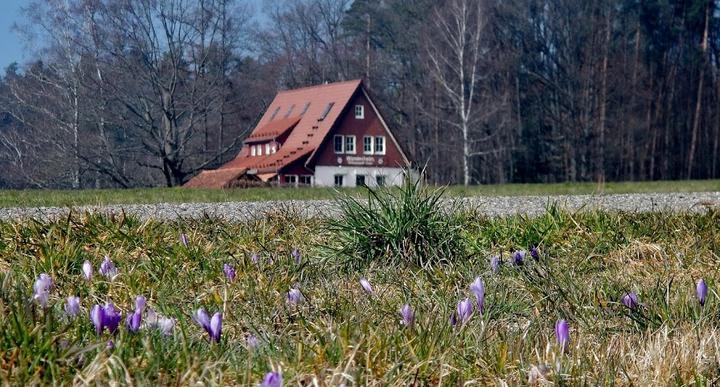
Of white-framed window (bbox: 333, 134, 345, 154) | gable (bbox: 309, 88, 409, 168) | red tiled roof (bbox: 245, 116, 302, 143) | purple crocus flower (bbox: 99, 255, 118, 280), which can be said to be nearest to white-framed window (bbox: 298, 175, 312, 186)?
gable (bbox: 309, 88, 409, 168)

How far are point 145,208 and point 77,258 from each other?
5936 millimetres

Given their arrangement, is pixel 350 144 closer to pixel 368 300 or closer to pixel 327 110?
pixel 327 110

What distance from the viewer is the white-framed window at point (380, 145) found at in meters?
42.8

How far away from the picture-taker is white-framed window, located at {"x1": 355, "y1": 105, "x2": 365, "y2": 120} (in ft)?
136

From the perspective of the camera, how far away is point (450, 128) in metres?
52.3

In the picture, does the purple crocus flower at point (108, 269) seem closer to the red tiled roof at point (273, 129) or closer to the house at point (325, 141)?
the house at point (325, 141)

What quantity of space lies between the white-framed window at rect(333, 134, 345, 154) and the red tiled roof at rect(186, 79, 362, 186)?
97 cm

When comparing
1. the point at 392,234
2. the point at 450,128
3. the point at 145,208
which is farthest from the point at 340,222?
the point at 450,128

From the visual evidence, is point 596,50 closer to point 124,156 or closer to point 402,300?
point 124,156

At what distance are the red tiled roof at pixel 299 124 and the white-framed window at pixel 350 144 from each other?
5.01 ft

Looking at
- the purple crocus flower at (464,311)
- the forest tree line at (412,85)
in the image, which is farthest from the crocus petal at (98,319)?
the forest tree line at (412,85)

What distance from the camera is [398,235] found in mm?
4957

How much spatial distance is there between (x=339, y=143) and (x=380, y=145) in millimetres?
2486

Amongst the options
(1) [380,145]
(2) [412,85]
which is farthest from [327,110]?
(2) [412,85]
